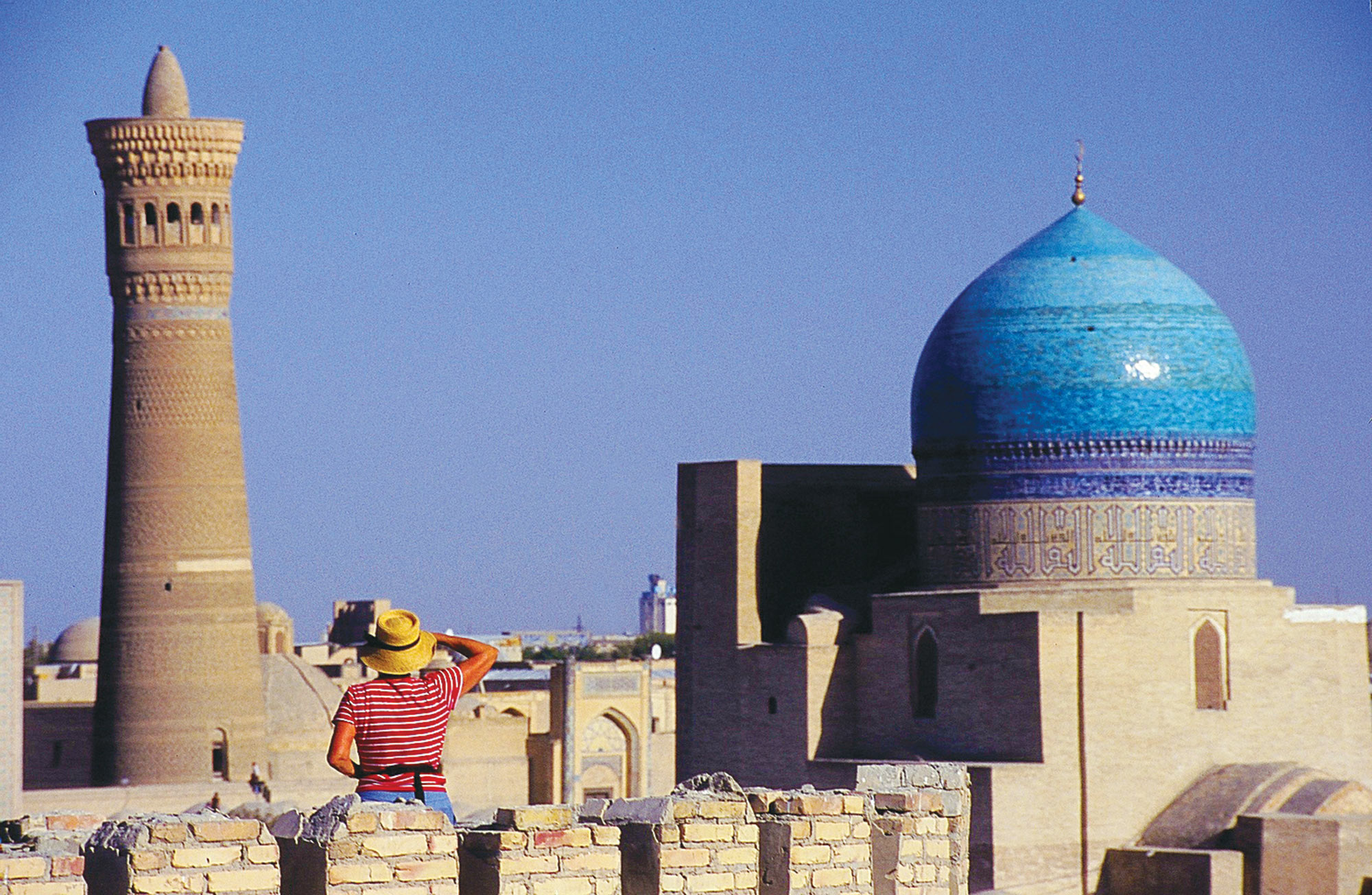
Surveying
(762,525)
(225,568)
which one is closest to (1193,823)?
(762,525)

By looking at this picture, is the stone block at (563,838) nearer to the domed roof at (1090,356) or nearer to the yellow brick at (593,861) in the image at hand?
the yellow brick at (593,861)

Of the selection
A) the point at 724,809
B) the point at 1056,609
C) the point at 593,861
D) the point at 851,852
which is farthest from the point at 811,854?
the point at 1056,609

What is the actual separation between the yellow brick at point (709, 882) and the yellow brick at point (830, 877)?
295mm

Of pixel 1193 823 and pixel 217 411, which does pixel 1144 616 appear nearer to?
pixel 1193 823

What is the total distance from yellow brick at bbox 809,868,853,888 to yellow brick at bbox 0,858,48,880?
2.12m

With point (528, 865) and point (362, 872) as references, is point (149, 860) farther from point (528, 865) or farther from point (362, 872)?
point (528, 865)

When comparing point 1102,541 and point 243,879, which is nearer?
point 243,879

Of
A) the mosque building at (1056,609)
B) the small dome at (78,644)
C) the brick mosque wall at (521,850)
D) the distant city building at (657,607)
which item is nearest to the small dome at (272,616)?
the small dome at (78,644)

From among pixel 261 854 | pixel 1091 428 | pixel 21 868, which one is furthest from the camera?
pixel 1091 428

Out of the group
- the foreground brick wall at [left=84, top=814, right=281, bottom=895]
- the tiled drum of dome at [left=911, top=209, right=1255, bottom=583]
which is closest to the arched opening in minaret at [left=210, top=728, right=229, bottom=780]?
the tiled drum of dome at [left=911, top=209, right=1255, bottom=583]

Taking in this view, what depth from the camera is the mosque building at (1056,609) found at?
1762 centimetres

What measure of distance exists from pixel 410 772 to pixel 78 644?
43.2 m

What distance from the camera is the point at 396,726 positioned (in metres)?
5.70

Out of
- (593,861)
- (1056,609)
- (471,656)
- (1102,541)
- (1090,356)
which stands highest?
(1090,356)
